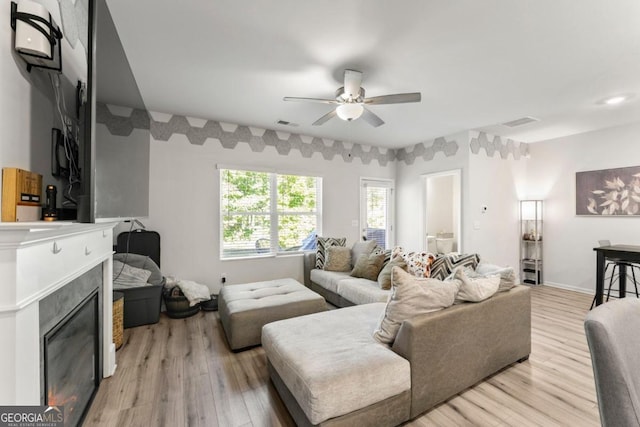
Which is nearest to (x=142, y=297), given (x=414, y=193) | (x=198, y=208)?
(x=198, y=208)

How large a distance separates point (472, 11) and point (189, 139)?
11.5 ft

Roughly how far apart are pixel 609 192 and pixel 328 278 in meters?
4.43

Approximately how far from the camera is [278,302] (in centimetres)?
281

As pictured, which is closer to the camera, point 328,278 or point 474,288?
point 474,288

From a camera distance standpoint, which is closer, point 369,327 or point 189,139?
point 369,327

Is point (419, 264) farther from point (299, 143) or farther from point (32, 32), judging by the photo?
point (32, 32)

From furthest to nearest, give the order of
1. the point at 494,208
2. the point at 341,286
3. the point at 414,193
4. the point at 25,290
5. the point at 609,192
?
the point at 414,193, the point at 494,208, the point at 609,192, the point at 341,286, the point at 25,290

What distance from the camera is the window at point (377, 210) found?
5434 millimetres

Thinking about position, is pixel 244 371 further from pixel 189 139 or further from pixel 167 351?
pixel 189 139

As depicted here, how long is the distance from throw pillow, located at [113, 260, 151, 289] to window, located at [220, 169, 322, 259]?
43.3 inches

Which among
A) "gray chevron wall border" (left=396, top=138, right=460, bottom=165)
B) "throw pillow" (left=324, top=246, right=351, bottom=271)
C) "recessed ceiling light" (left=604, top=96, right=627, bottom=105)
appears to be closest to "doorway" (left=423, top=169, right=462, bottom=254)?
"gray chevron wall border" (left=396, top=138, right=460, bottom=165)

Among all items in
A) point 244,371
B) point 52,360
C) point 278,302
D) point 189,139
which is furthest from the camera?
point 189,139

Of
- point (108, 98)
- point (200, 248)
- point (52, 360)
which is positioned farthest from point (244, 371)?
point (108, 98)

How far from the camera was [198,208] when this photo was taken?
397 centimetres
